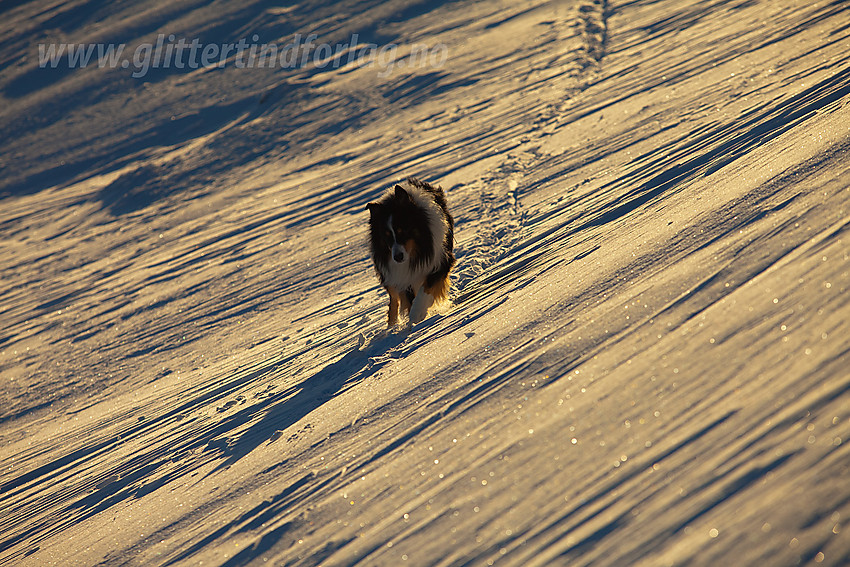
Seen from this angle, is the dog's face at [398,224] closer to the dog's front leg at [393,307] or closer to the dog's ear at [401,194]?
the dog's ear at [401,194]

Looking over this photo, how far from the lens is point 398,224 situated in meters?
4.89

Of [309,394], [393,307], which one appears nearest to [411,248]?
[393,307]

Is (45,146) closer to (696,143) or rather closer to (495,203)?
(495,203)

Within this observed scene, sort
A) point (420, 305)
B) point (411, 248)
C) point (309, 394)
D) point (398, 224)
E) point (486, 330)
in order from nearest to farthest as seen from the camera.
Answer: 1. point (486, 330)
2. point (309, 394)
3. point (398, 224)
4. point (411, 248)
5. point (420, 305)

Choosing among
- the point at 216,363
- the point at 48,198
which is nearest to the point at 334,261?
the point at 216,363

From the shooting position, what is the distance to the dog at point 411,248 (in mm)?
4930

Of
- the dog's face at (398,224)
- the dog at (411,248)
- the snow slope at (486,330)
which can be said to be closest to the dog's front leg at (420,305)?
the dog at (411,248)

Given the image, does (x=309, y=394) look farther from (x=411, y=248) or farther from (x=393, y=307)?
(x=411, y=248)

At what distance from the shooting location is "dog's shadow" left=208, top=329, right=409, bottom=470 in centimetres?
398

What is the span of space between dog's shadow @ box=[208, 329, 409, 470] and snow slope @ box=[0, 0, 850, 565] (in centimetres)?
4

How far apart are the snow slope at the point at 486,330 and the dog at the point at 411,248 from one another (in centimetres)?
38

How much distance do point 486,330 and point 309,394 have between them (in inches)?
54.2

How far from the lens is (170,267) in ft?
29.5

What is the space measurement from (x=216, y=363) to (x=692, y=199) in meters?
4.62
